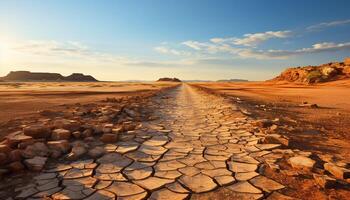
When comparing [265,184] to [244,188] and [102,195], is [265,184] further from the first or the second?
[102,195]

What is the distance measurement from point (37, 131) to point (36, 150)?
2.92 feet

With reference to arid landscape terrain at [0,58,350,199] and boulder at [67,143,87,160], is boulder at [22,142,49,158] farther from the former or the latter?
boulder at [67,143,87,160]

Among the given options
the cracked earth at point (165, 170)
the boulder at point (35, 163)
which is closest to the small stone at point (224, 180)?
the cracked earth at point (165, 170)

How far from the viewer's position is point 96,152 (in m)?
4.49

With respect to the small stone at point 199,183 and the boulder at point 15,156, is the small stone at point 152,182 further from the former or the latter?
the boulder at point 15,156

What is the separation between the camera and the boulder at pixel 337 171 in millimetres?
3414

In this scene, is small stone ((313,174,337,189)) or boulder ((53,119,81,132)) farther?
boulder ((53,119,81,132))

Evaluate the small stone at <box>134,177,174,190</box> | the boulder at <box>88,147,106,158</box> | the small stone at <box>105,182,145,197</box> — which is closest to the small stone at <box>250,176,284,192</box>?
the small stone at <box>134,177,174,190</box>

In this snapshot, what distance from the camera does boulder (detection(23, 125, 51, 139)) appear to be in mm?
4938

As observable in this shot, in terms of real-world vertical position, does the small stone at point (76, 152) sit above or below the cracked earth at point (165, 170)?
above

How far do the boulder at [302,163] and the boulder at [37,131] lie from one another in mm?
4366

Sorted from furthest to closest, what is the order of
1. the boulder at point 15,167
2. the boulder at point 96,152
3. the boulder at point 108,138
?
1. the boulder at point 108,138
2. the boulder at point 96,152
3. the boulder at point 15,167

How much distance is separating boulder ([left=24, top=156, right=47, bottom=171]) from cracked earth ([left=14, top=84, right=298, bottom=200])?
9 cm

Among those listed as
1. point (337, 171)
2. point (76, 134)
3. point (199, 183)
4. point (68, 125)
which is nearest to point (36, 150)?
point (76, 134)
